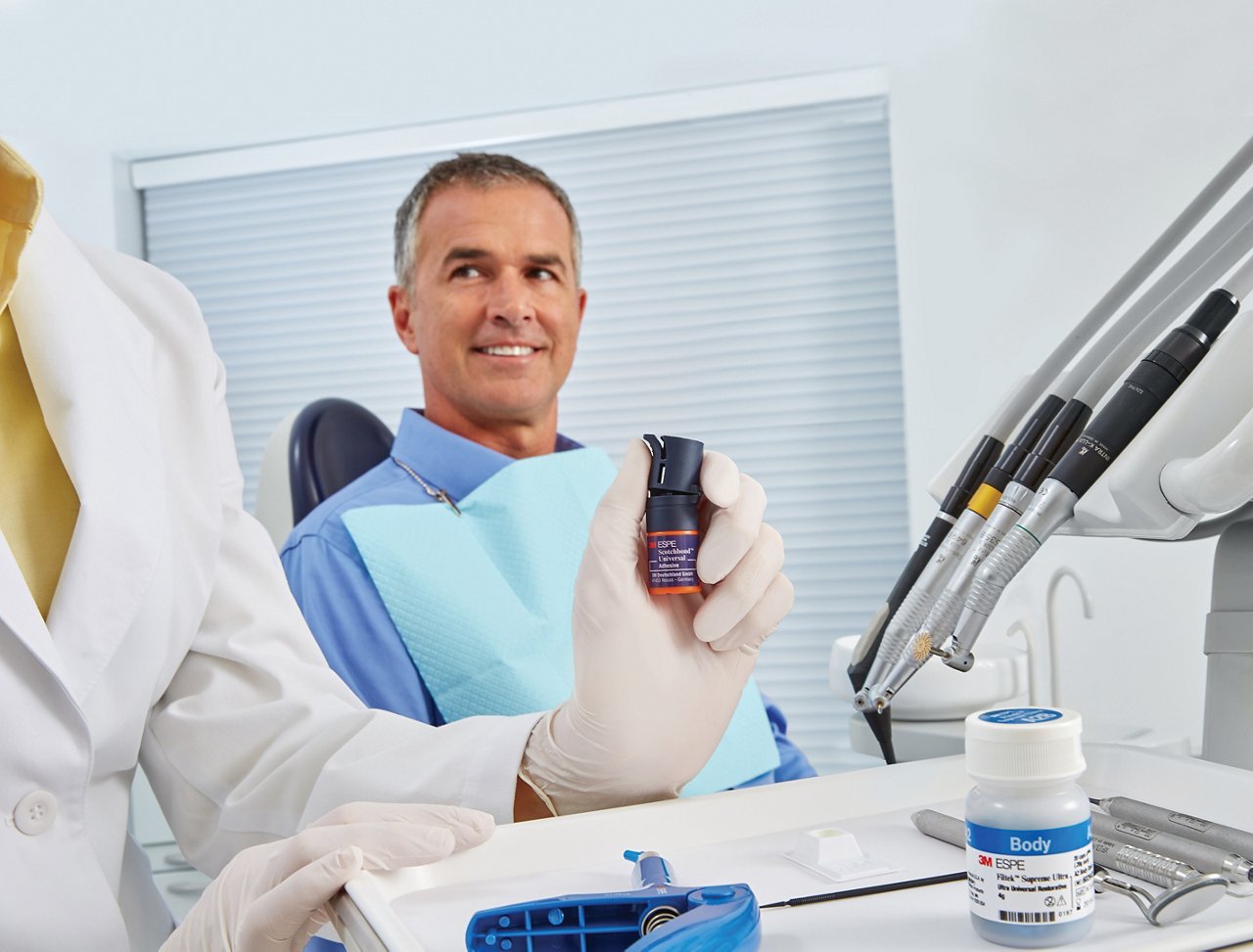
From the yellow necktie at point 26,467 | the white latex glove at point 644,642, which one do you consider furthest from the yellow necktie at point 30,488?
the white latex glove at point 644,642

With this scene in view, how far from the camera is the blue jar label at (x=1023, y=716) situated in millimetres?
486

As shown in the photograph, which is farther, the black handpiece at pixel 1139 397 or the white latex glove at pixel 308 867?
the black handpiece at pixel 1139 397

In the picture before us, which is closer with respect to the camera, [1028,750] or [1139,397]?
[1028,750]

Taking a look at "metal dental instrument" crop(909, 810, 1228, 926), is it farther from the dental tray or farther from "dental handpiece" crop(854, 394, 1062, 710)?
"dental handpiece" crop(854, 394, 1062, 710)

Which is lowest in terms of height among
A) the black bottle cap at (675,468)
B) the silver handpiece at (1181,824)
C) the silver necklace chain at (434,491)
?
the silver handpiece at (1181,824)

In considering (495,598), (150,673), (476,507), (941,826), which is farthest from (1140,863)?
(476,507)

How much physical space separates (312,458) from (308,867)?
121 centimetres

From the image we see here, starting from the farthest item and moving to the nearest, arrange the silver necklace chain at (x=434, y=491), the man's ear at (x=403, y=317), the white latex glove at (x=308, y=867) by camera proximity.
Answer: the man's ear at (x=403, y=317) < the silver necklace chain at (x=434, y=491) < the white latex glove at (x=308, y=867)

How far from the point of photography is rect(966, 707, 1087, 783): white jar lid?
18.4 inches

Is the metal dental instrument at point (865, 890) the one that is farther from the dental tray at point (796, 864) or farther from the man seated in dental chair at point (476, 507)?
the man seated in dental chair at point (476, 507)

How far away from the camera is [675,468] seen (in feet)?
2.32

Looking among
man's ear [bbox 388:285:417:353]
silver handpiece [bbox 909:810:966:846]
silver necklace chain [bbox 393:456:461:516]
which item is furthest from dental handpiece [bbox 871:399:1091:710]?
man's ear [bbox 388:285:417:353]

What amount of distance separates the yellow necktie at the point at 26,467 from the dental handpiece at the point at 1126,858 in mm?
598

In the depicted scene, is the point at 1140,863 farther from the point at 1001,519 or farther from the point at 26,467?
the point at 26,467
